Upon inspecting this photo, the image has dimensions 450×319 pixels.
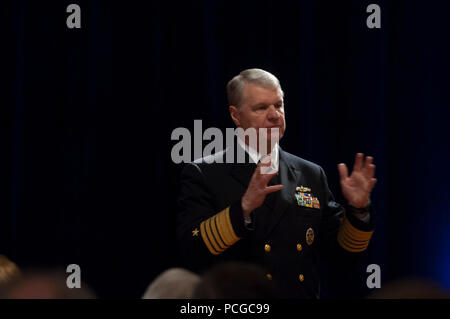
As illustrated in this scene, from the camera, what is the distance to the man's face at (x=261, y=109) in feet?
6.73

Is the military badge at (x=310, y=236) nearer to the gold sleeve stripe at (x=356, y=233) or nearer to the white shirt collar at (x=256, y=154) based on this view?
the gold sleeve stripe at (x=356, y=233)

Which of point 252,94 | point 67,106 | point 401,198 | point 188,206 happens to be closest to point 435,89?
point 401,198

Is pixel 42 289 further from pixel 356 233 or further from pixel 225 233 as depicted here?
pixel 356 233

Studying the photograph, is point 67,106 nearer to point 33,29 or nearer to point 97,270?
point 33,29

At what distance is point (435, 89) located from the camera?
285 centimetres

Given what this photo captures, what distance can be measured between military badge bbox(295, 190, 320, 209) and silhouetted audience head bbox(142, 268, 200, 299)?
0.93 meters

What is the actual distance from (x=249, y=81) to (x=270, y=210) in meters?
0.44

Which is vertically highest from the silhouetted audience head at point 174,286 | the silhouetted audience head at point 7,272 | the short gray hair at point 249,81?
the short gray hair at point 249,81

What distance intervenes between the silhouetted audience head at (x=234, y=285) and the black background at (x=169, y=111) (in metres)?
1.57

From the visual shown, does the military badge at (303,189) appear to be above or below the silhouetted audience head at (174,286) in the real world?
above

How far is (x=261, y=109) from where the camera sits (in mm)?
2076

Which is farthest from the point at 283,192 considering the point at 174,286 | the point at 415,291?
the point at 415,291

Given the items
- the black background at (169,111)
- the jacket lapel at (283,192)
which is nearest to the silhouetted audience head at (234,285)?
the jacket lapel at (283,192)

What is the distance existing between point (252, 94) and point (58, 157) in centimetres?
97
